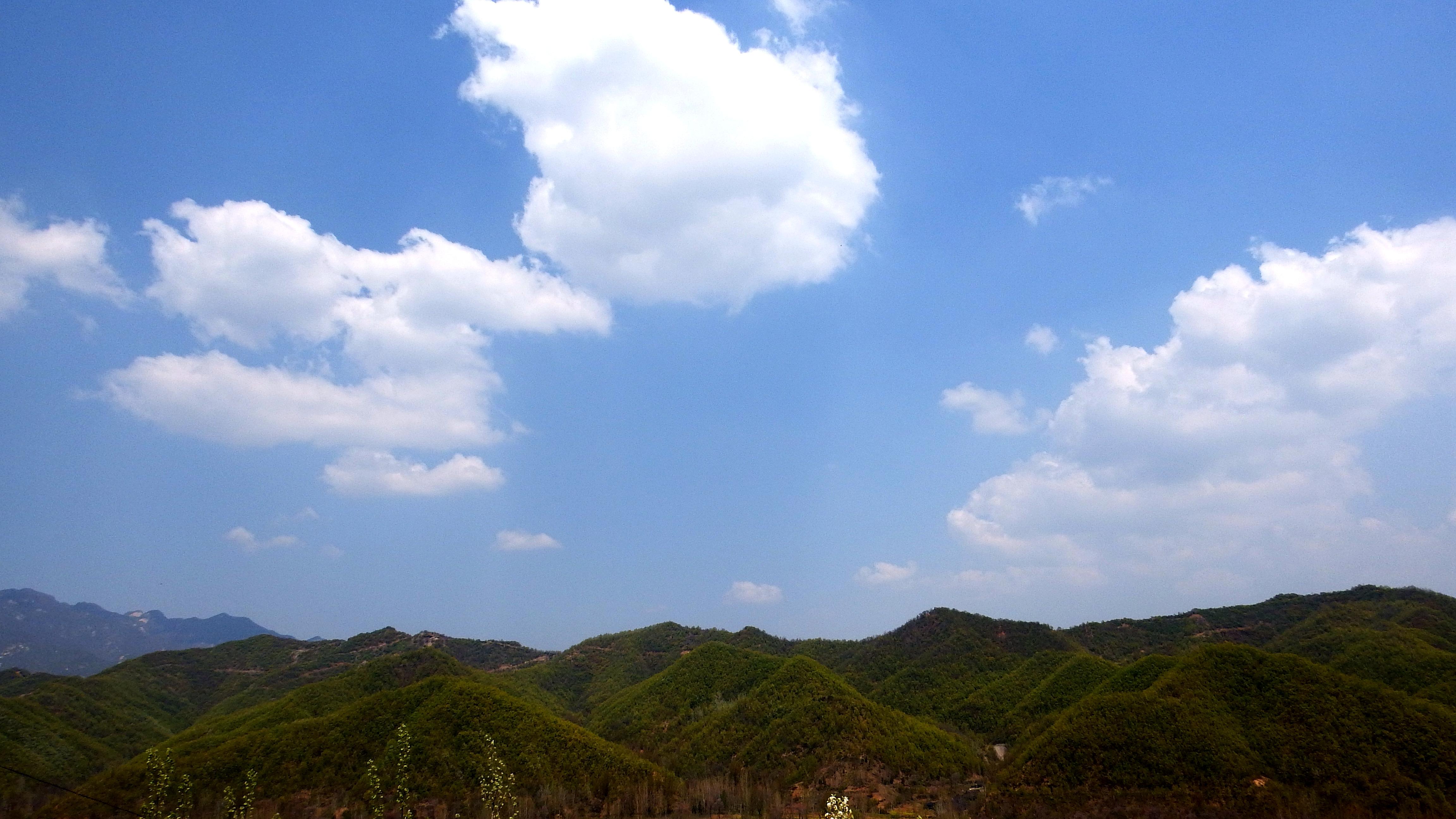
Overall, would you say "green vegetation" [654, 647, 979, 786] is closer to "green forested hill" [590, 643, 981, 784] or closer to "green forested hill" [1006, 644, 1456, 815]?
"green forested hill" [590, 643, 981, 784]

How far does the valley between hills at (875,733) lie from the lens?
159 ft

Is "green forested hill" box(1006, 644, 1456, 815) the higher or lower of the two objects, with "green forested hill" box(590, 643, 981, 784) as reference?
higher

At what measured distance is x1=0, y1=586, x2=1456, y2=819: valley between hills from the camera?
48344 mm

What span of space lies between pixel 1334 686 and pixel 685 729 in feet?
199

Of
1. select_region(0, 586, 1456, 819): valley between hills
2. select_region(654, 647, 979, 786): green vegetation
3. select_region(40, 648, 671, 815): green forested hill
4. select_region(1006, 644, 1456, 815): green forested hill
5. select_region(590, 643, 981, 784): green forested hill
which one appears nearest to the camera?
select_region(1006, 644, 1456, 815): green forested hill

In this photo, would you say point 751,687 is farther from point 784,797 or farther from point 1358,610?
point 1358,610

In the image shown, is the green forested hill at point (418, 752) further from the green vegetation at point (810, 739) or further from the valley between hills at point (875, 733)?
the green vegetation at point (810, 739)

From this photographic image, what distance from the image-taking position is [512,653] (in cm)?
16500

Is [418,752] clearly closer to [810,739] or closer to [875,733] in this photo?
[810,739]

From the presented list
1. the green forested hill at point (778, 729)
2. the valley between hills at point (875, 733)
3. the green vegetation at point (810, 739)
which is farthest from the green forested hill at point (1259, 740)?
the green forested hill at point (778, 729)

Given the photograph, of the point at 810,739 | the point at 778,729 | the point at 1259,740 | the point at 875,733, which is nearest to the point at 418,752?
the point at 778,729

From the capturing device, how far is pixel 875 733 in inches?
2803

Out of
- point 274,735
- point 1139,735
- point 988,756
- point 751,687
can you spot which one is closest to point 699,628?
point 751,687

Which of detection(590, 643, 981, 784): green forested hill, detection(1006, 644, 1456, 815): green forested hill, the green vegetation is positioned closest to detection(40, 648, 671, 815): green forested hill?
the green vegetation
